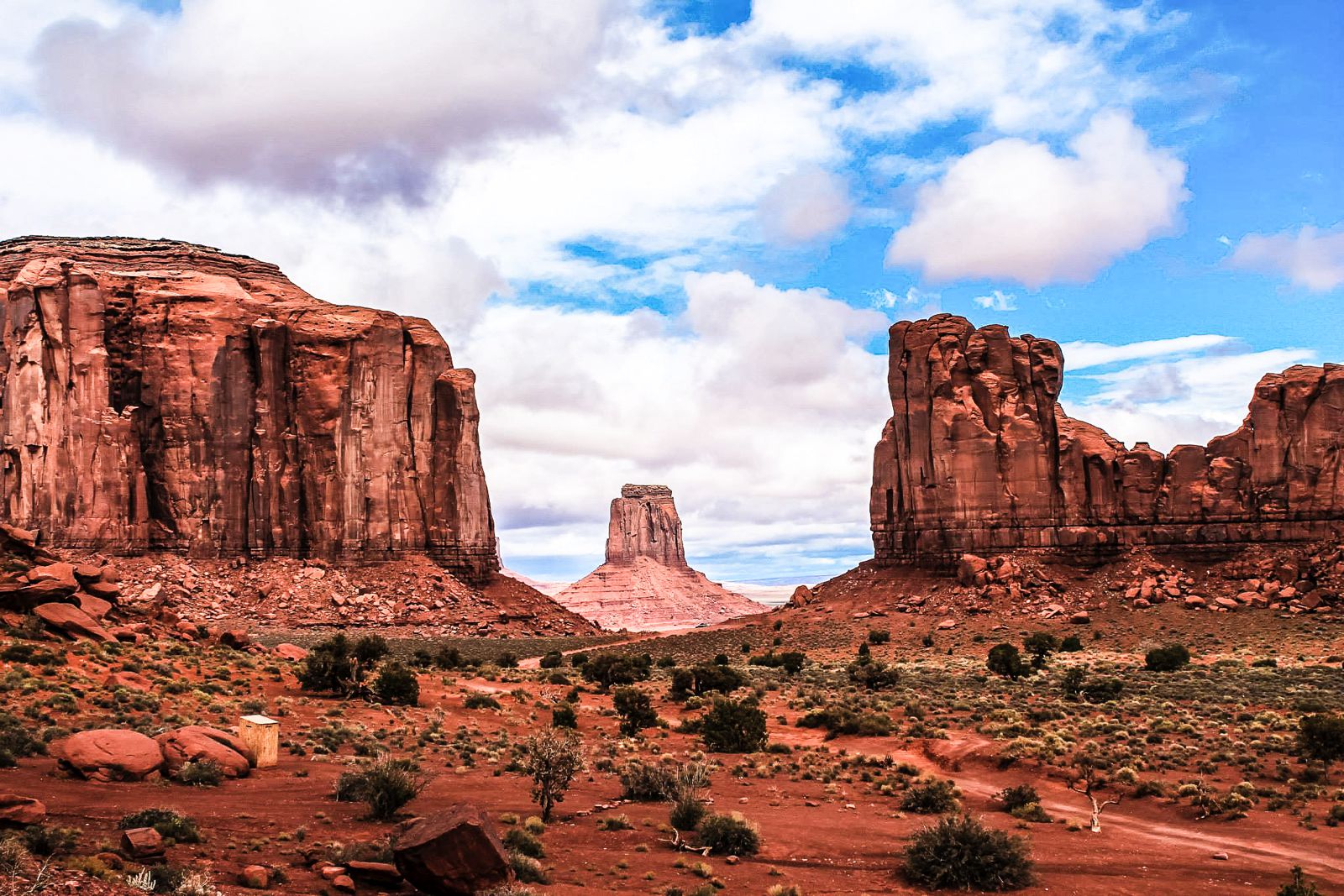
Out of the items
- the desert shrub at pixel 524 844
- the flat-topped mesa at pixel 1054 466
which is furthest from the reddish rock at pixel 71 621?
the flat-topped mesa at pixel 1054 466

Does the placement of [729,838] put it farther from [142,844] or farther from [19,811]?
[19,811]

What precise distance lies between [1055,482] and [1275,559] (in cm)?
1519

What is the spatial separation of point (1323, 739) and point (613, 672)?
31159 mm

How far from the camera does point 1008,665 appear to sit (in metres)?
47.7

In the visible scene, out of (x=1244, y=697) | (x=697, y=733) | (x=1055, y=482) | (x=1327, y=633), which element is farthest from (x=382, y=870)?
(x=1055, y=482)

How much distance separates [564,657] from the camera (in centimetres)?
6400

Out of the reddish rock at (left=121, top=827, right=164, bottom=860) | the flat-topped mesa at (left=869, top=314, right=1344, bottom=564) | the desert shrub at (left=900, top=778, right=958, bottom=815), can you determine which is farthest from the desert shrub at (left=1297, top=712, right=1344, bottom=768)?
the flat-topped mesa at (left=869, top=314, right=1344, bottom=564)

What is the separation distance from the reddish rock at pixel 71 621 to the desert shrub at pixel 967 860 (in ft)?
103

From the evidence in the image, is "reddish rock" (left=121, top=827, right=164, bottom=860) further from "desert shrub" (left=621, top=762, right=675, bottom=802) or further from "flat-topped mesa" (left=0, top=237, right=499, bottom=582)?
"flat-topped mesa" (left=0, top=237, right=499, bottom=582)

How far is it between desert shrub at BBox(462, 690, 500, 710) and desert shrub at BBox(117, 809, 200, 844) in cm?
2339

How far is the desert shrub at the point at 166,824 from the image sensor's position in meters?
15.9

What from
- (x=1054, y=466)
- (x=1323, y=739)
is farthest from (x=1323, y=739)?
(x=1054, y=466)

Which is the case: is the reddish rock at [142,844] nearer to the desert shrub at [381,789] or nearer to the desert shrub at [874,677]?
the desert shrub at [381,789]

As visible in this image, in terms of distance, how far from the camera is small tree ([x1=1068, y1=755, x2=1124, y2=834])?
25.0 metres
